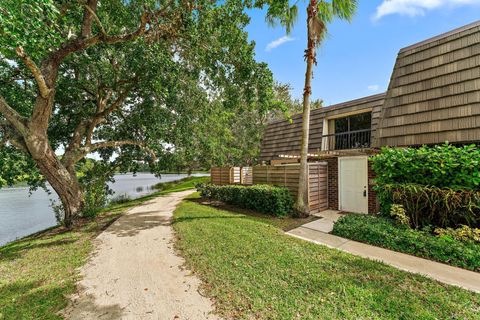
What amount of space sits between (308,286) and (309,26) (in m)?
7.49

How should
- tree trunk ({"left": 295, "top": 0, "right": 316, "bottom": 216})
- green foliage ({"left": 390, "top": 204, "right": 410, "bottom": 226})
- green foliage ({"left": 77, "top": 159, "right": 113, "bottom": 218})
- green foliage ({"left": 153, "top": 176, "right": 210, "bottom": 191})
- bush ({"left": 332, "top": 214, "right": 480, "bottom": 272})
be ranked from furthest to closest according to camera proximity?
green foliage ({"left": 153, "top": 176, "right": 210, "bottom": 191}), green foliage ({"left": 77, "top": 159, "right": 113, "bottom": 218}), tree trunk ({"left": 295, "top": 0, "right": 316, "bottom": 216}), green foliage ({"left": 390, "top": 204, "right": 410, "bottom": 226}), bush ({"left": 332, "top": 214, "right": 480, "bottom": 272})

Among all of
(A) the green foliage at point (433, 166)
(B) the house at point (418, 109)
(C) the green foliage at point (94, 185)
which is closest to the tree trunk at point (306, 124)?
(B) the house at point (418, 109)

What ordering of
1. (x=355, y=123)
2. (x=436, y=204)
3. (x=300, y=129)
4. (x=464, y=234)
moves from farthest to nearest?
1. (x=300, y=129)
2. (x=355, y=123)
3. (x=436, y=204)
4. (x=464, y=234)

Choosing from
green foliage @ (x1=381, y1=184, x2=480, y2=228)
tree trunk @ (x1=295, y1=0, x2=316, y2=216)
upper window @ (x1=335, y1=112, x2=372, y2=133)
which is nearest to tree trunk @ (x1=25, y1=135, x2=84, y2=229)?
tree trunk @ (x1=295, y1=0, x2=316, y2=216)

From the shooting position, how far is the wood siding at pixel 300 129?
9414mm

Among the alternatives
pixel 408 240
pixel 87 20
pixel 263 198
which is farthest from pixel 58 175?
pixel 408 240

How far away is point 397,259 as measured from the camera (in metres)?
4.23

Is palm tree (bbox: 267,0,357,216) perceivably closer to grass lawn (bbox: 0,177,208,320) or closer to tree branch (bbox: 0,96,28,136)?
grass lawn (bbox: 0,177,208,320)

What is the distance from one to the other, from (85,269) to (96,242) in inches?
69.8

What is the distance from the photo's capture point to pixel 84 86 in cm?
848

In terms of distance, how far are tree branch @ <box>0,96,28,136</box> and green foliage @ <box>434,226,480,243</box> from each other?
1115 cm

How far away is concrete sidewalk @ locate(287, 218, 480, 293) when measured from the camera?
347 centimetres

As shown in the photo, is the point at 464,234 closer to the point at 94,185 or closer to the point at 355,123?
the point at 355,123

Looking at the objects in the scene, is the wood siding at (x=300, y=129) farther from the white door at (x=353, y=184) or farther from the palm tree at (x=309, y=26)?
the palm tree at (x=309, y=26)
